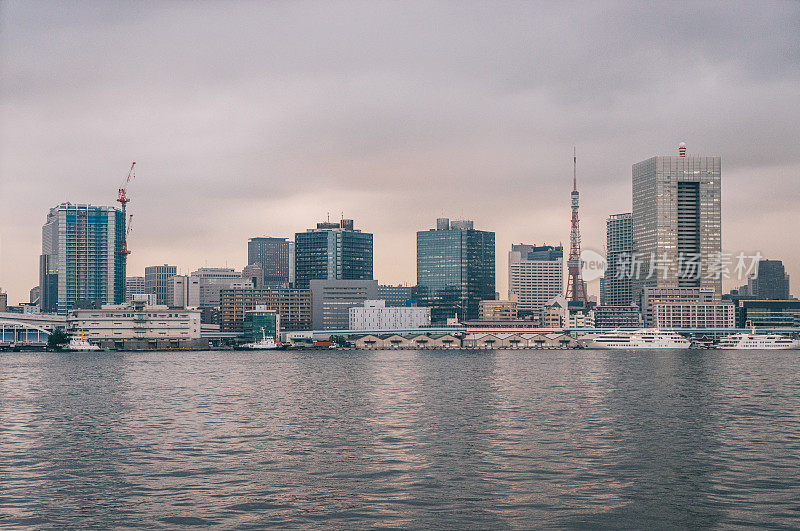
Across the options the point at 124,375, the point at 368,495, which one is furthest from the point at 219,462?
the point at 124,375

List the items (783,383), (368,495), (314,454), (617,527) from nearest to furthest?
1. (617,527)
2. (368,495)
3. (314,454)
4. (783,383)

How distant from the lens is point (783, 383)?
120m

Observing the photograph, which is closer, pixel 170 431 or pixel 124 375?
pixel 170 431

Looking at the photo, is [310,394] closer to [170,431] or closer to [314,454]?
[170,431]

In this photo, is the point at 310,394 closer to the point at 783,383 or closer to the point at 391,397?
the point at 391,397

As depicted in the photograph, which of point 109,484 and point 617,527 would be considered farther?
point 109,484

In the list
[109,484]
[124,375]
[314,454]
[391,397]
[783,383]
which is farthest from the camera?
[124,375]

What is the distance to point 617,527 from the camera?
3497 centimetres

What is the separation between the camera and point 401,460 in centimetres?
5069

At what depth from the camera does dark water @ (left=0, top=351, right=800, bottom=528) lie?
123ft

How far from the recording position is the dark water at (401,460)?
1475 inches

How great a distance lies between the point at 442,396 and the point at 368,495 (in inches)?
2201

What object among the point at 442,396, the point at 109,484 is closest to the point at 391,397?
the point at 442,396

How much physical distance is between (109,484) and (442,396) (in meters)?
56.1
